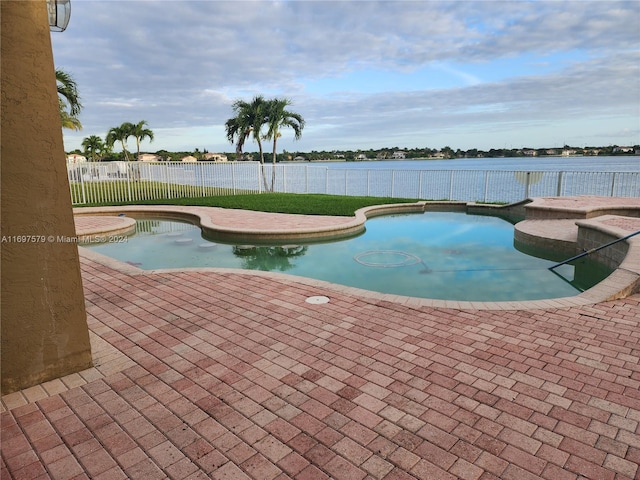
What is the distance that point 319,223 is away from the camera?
34.0 ft

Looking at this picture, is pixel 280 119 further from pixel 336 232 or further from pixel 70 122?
pixel 336 232

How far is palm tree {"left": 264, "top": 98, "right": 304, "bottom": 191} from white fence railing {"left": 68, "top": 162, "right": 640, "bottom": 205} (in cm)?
179

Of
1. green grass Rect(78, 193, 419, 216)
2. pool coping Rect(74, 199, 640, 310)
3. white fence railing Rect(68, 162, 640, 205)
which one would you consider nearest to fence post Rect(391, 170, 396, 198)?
white fence railing Rect(68, 162, 640, 205)

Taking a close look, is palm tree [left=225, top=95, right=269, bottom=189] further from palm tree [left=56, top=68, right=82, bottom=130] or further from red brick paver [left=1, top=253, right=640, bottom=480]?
red brick paver [left=1, top=253, right=640, bottom=480]

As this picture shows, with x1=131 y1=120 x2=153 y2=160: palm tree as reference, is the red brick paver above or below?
below

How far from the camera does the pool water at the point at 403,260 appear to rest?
19.8 ft

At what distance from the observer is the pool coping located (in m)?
4.57

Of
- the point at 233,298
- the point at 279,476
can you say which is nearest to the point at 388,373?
the point at 279,476

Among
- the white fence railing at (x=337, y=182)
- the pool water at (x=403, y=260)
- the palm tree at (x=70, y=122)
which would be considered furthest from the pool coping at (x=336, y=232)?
the palm tree at (x=70, y=122)

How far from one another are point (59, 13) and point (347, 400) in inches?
133

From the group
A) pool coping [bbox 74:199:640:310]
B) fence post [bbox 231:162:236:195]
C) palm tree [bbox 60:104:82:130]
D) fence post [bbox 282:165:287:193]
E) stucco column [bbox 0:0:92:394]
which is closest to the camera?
stucco column [bbox 0:0:92:394]

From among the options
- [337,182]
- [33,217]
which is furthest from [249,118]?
[33,217]

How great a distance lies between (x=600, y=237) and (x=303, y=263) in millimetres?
5377

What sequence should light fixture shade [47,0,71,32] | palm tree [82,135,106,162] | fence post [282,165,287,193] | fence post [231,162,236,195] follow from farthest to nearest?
palm tree [82,135,106,162]
fence post [282,165,287,193]
fence post [231,162,236,195]
light fixture shade [47,0,71,32]
